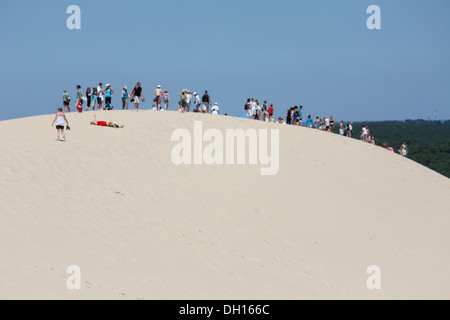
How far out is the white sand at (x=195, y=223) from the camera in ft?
43.3

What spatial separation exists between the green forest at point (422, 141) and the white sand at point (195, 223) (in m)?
65.6

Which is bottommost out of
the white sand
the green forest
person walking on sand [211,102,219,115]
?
the green forest

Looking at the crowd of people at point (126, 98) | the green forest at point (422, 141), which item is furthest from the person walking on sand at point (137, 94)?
the green forest at point (422, 141)

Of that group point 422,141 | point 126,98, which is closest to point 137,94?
point 126,98

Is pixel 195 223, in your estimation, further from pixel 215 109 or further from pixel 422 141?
pixel 422 141

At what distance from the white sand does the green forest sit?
6564cm

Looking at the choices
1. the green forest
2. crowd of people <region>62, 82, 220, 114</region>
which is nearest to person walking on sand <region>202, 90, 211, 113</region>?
crowd of people <region>62, 82, 220, 114</region>

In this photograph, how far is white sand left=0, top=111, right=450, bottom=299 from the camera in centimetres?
1321

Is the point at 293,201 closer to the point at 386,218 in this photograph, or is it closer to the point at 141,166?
the point at 386,218

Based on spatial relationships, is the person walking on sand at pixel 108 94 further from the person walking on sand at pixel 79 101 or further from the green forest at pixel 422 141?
the green forest at pixel 422 141

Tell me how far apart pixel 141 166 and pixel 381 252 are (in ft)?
23.8

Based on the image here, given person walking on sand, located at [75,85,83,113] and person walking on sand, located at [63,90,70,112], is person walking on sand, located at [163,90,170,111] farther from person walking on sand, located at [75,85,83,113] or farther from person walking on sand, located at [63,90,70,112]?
person walking on sand, located at [63,90,70,112]

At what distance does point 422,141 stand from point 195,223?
129934 mm
